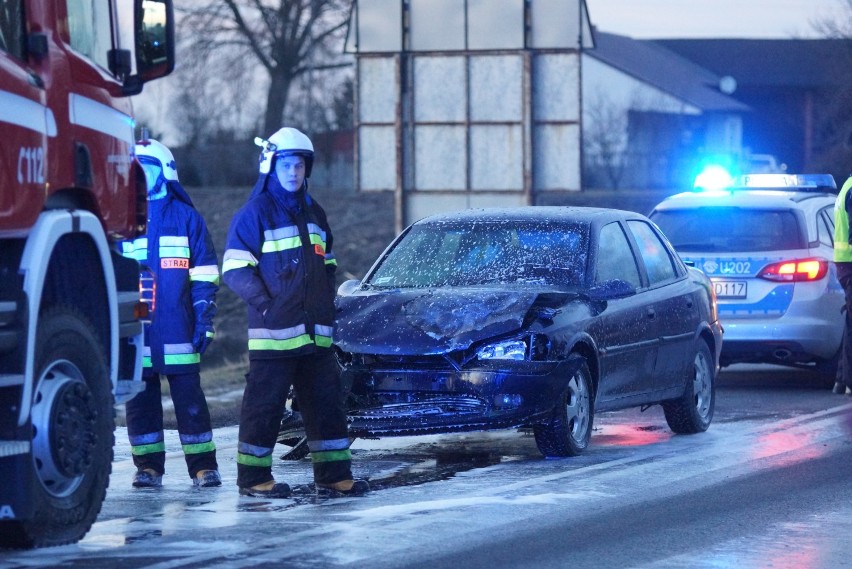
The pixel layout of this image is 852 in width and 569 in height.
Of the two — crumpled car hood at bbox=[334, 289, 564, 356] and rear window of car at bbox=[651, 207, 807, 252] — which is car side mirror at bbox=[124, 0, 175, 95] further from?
rear window of car at bbox=[651, 207, 807, 252]

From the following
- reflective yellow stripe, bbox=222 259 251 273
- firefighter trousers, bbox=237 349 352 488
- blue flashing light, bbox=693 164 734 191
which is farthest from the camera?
blue flashing light, bbox=693 164 734 191

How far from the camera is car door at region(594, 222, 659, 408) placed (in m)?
10.5

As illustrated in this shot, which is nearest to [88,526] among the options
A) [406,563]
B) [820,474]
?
[406,563]

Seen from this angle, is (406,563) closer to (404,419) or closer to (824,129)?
(404,419)

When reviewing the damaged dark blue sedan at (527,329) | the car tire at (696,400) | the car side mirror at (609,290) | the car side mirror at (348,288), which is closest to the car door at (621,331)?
the damaged dark blue sedan at (527,329)

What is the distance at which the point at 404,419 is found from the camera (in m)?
9.66

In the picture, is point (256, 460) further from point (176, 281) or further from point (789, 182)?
point (789, 182)

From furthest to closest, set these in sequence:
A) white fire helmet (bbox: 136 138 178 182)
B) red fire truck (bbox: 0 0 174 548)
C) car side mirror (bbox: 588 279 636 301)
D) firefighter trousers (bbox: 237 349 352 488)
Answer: car side mirror (bbox: 588 279 636 301)
white fire helmet (bbox: 136 138 178 182)
firefighter trousers (bbox: 237 349 352 488)
red fire truck (bbox: 0 0 174 548)

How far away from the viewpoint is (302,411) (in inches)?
351

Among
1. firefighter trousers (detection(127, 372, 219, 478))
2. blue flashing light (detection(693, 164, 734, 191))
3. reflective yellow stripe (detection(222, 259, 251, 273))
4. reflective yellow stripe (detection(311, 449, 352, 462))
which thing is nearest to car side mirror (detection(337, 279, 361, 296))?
firefighter trousers (detection(127, 372, 219, 478))

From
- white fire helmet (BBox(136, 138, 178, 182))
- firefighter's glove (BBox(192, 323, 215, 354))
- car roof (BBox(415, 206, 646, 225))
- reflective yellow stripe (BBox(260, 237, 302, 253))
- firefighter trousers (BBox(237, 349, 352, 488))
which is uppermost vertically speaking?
white fire helmet (BBox(136, 138, 178, 182))

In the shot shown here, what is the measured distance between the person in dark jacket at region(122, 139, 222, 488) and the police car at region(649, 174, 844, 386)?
Result: 5976mm

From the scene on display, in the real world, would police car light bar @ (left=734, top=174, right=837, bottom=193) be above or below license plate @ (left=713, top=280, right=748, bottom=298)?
above

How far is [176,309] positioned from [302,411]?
90 cm
